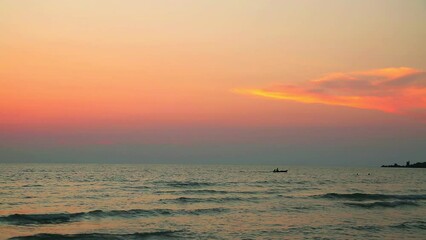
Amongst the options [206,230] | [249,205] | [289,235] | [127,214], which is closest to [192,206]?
[249,205]

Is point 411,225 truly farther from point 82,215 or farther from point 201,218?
point 82,215

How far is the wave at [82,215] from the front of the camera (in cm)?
2427

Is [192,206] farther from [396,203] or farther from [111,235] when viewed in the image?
[396,203]

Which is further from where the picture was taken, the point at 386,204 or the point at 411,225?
the point at 386,204

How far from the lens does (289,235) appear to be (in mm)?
20234

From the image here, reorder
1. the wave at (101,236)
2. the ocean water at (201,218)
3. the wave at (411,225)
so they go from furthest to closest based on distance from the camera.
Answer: the wave at (411,225) < the ocean water at (201,218) < the wave at (101,236)

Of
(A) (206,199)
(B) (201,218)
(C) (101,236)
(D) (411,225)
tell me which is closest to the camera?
(C) (101,236)

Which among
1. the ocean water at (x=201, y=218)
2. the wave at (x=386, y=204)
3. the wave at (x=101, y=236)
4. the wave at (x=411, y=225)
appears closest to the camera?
the wave at (x=101, y=236)

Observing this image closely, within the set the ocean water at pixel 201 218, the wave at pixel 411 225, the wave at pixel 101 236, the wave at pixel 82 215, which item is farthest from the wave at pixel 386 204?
the wave at pixel 101 236

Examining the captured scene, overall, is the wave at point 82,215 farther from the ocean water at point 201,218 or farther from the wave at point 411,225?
the wave at point 411,225

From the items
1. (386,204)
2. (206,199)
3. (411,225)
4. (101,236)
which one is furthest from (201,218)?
(386,204)

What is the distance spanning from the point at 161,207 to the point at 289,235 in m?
13.0

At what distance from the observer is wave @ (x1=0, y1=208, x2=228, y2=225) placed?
79.6 ft

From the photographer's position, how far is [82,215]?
85.3 feet
